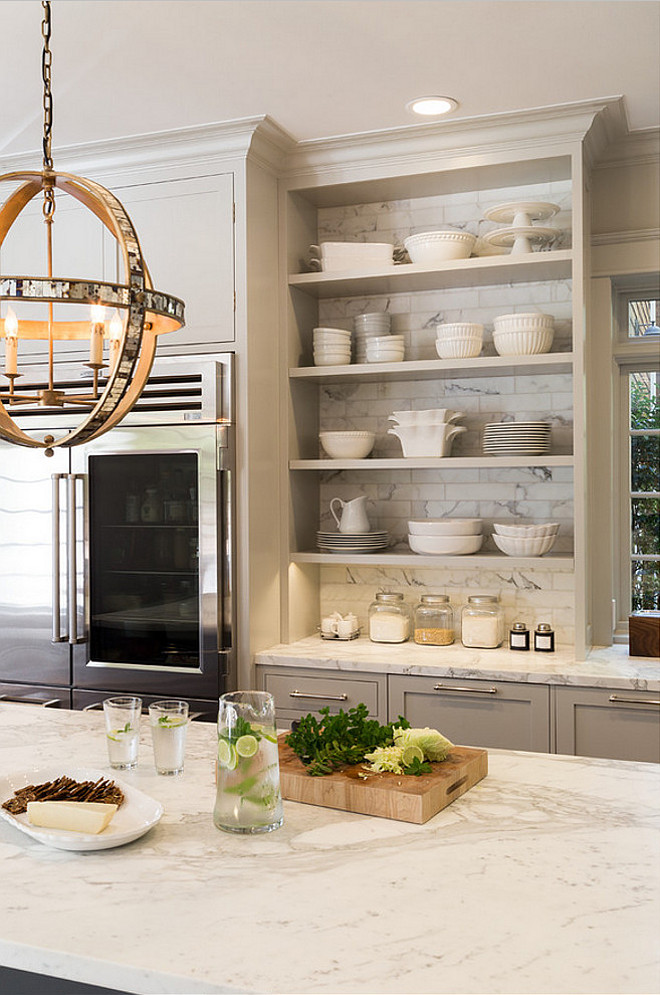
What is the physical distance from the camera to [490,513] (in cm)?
363

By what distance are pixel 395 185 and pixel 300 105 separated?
60 centimetres

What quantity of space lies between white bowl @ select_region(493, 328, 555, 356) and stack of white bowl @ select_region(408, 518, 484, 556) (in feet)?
2.09

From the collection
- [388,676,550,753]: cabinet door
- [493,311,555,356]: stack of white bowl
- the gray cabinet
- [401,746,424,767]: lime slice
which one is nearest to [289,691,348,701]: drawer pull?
the gray cabinet

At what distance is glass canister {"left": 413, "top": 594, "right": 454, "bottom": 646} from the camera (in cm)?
345

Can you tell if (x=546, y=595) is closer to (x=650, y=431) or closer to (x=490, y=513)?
(x=490, y=513)

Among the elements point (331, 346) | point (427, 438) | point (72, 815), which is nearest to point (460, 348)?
point (427, 438)

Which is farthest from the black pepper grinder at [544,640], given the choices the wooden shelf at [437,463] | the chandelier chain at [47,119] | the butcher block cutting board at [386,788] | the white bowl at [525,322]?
the chandelier chain at [47,119]

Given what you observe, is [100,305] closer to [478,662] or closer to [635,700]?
[478,662]

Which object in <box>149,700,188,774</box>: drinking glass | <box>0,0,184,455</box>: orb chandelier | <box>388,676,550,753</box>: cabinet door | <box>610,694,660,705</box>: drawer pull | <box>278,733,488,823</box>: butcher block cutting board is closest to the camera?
<box>0,0,184,455</box>: orb chandelier

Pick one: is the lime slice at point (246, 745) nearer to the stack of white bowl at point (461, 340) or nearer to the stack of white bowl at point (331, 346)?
the stack of white bowl at point (461, 340)

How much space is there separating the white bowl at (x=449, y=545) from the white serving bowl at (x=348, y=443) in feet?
1.43

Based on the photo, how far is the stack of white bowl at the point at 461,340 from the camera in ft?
11.1

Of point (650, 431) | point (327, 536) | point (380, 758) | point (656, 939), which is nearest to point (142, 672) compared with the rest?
point (327, 536)

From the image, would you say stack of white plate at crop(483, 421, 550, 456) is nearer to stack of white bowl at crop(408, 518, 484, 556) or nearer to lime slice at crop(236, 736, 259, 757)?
stack of white bowl at crop(408, 518, 484, 556)
